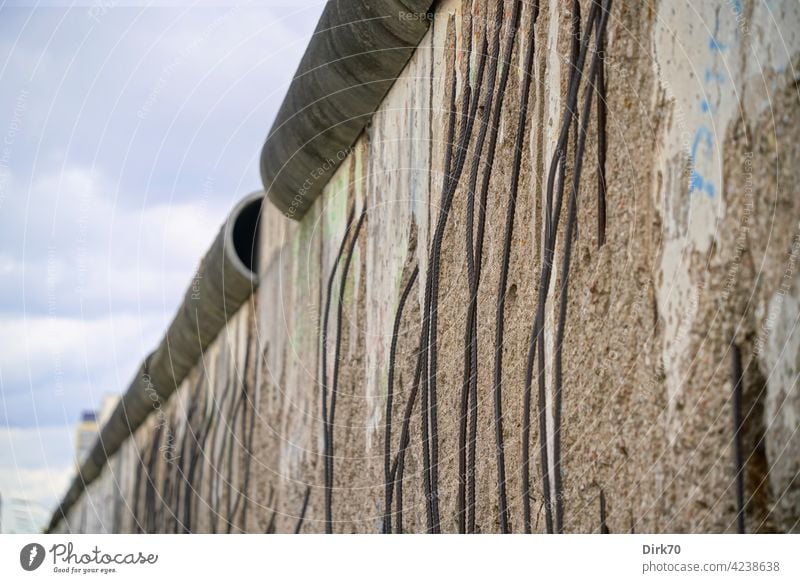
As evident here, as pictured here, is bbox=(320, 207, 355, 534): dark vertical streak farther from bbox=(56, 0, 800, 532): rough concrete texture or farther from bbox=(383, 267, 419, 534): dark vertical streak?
bbox=(383, 267, 419, 534): dark vertical streak

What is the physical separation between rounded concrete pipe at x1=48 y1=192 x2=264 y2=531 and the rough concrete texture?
147cm

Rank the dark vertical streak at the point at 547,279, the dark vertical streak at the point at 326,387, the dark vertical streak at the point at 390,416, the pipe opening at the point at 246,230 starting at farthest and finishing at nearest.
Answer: the pipe opening at the point at 246,230 < the dark vertical streak at the point at 326,387 < the dark vertical streak at the point at 390,416 < the dark vertical streak at the point at 547,279

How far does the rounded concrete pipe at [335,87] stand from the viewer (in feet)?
7.31

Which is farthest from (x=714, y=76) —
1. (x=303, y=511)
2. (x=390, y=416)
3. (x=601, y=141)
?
(x=303, y=511)

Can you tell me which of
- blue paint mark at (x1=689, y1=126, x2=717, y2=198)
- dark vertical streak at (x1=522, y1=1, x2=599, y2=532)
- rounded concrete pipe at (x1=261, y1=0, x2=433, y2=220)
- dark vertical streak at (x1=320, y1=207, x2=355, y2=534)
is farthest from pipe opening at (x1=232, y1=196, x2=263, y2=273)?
blue paint mark at (x1=689, y1=126, x2=717, y2=198)

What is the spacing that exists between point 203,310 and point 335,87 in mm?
1951

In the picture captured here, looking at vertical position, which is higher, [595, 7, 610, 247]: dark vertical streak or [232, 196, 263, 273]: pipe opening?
[232, 196, 263, 273]: pipe opening

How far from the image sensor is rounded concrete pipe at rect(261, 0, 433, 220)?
223 centimetres

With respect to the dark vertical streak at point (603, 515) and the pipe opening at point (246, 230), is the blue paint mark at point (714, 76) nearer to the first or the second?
the dark vertical streak at point (603, 515)

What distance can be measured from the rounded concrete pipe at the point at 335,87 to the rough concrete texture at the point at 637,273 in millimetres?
62

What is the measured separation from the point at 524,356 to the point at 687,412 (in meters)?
0.43

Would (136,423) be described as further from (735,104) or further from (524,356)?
(735,104)

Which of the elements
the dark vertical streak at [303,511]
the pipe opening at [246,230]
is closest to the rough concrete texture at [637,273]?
the dark vertical streak at [303,511]
